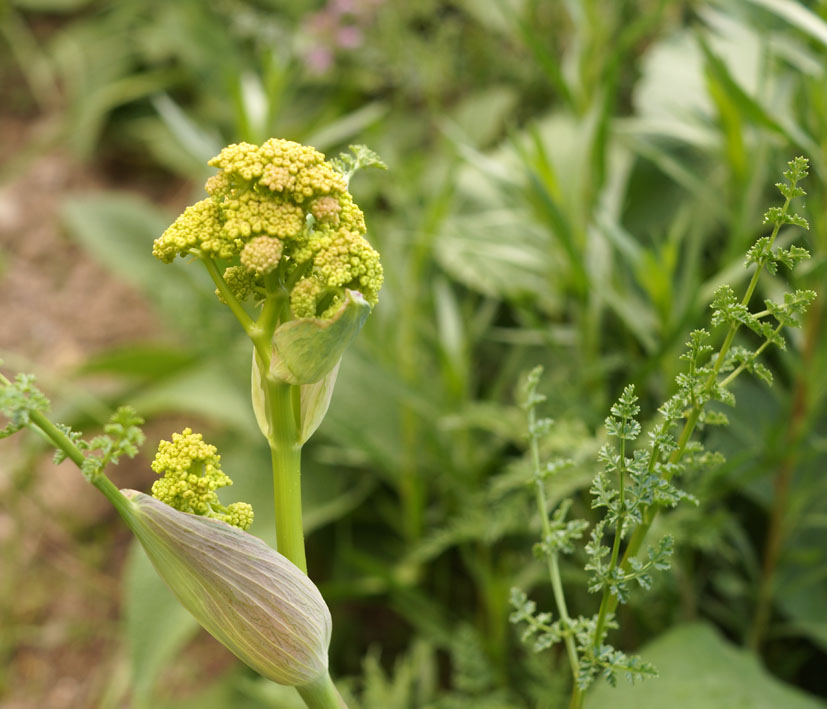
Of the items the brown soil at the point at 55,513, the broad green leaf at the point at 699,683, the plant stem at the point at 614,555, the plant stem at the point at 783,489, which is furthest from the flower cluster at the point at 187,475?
the brown soil at the point at 55,513

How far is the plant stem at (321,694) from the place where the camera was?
415 millimetres

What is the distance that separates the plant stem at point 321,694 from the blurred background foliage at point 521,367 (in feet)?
1.17

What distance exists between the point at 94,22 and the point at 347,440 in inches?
89.0

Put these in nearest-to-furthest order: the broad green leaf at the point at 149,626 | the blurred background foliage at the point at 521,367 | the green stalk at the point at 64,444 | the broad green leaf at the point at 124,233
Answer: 1. the green stalk at the point at 64,444
2. the blurred background foliage at the point at 521,367
3. the broad green leaf at the point at 149,626
4. the broad green leaf at the point at 124,233

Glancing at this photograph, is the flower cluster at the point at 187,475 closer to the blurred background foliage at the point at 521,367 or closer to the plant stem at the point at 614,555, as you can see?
the plant stem at the point at 614,555

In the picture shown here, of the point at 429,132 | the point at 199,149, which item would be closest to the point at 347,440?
the point at 199,149

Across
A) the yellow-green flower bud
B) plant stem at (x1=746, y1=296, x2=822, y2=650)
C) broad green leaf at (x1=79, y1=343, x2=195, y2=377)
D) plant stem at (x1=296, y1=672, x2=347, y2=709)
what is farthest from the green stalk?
broad green leaf at (x1=79, y1=343, x2=195, y2=377)

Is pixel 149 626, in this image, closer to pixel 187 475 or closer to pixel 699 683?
pixel 699 683

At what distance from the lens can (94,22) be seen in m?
2.73

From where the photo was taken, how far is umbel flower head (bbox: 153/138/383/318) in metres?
0.35

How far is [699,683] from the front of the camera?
825 mm

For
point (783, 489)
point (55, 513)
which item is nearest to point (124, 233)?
point (55, 513)

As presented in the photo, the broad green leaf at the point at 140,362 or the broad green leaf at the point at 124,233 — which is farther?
the broad green leaf at the point at 124,233

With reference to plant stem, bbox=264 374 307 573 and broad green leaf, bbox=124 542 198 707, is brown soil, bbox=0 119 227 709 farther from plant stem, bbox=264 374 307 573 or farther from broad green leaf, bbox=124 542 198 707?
plant stem, bbox=264 374 307 573
